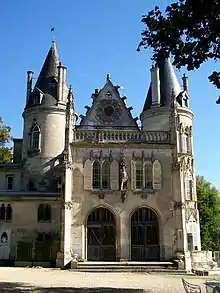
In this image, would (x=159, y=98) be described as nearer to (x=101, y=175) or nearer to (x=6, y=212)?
(x=101, y=175)

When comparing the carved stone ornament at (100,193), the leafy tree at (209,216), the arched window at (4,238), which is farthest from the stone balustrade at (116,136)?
the leafy tree at (209,216)

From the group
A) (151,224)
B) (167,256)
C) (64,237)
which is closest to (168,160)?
(151,224)

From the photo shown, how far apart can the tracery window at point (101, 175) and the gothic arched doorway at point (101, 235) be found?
5.88 feet

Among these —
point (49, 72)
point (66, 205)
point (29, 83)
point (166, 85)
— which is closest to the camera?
point (66, 205)

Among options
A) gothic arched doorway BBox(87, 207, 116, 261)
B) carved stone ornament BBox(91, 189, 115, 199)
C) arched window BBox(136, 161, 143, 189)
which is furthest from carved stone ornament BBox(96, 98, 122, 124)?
gothic arched doorway BBox(87, 207, 116, 261)

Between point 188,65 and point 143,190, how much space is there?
17603mm

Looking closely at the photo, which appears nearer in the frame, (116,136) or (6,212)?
(116,136)

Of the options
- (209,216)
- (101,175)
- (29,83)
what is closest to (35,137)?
(29,83)

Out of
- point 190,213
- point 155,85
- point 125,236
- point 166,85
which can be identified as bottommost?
point 125,236

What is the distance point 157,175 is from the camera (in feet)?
102

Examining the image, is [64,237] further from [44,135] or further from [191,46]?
[191,46]

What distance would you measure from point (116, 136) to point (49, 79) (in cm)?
1132

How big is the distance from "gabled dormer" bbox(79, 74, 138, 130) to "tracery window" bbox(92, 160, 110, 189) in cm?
413

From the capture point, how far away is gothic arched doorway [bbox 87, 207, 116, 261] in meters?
29.8
